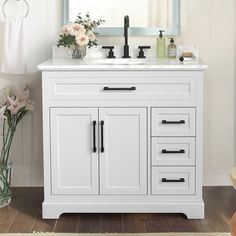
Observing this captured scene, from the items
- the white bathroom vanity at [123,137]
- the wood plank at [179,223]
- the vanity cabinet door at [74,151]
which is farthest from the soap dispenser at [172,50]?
the wood plank at [179,223]

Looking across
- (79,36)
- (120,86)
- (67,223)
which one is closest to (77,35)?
(79,36)

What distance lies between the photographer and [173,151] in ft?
11.6

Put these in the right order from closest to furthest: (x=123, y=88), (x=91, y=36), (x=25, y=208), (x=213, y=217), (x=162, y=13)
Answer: (x=123, y=88), (x=213, y=217), (x=25, y=208), (x=91, y=36), (x=162, y=13)

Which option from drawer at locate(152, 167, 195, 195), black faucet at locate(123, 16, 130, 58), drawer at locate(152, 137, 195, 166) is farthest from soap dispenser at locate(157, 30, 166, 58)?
drawer at locate(152, 167, 195, 195)

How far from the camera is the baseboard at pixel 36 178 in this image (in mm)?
4219

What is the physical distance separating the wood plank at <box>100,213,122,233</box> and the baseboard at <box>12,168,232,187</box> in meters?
0.74

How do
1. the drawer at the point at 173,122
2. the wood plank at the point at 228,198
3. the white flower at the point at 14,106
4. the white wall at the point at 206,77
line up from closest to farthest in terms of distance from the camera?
the drawer at the point at 173,122
the wood plank at the point at 228,198
the white flower at the point at 14,106
the white wall at the point at 206,77

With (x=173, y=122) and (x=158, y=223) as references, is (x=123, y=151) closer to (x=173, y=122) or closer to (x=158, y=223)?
(x=173, y=122)

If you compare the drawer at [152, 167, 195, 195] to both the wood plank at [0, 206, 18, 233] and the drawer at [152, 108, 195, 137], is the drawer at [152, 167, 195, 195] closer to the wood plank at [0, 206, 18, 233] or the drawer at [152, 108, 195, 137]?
the drawer at [152, 108, 195, 137]

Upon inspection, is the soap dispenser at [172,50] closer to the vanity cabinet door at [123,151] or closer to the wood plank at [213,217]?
the vanity cabinet door at [123,151]

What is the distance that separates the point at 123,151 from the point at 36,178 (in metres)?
0.90

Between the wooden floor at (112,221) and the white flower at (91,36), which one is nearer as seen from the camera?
the wooden floor at (112,221)

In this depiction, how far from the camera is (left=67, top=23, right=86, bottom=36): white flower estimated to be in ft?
12.6

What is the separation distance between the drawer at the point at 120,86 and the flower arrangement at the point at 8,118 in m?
0.47
